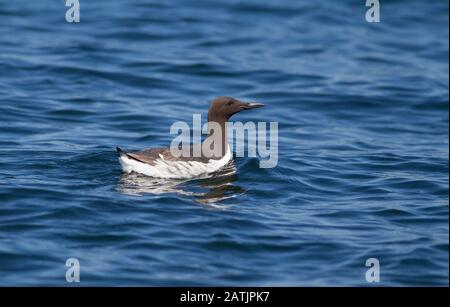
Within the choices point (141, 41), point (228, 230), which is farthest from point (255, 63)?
point (228, 230)

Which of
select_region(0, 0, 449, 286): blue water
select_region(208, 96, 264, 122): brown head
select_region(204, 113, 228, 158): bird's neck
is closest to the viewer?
select_region(0, 0, 449, 286): blue water

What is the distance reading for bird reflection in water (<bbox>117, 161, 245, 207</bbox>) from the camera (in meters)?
11.3

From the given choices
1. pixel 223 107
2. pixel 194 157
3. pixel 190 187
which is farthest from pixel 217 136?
pixel 190 187

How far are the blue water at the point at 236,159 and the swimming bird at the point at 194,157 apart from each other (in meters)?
0.18

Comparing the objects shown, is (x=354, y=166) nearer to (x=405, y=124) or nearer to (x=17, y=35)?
(x=405, y=124)

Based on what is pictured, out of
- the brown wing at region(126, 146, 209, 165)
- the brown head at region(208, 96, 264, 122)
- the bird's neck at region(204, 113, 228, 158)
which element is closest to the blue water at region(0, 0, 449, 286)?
the brown wing at region(126, 146, 209, 165)

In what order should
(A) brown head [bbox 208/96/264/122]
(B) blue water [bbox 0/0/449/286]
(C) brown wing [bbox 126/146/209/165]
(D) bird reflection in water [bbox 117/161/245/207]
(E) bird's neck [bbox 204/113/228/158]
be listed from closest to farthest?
1. (B) blue water [bbox 0/0/449/286]
2. (D) bird reflection in water [bbox 117/161/245/207]
3. (C) brown wing [bbox 126/146/209/165]
4. (E) bird's neck [bbox 204/113/228/158]
5. (A) brown head [bbox 208/96/264/122]

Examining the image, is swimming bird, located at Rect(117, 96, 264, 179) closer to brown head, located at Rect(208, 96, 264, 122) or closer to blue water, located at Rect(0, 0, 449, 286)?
brown head, located at Rect(208, 96, 264, 122)

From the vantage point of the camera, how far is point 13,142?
13.7m

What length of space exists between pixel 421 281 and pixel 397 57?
41.1ft

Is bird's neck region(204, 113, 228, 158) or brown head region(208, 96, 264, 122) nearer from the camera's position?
bird's neck region(204, 113, 228, 158)

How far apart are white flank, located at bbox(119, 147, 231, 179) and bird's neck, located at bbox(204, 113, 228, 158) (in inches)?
16.0

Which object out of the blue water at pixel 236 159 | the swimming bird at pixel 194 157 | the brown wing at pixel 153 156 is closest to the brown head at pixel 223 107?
the swimming bird at pixel 194 157

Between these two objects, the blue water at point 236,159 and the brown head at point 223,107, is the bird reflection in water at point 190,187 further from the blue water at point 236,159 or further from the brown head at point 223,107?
the brown head at point 223,107
